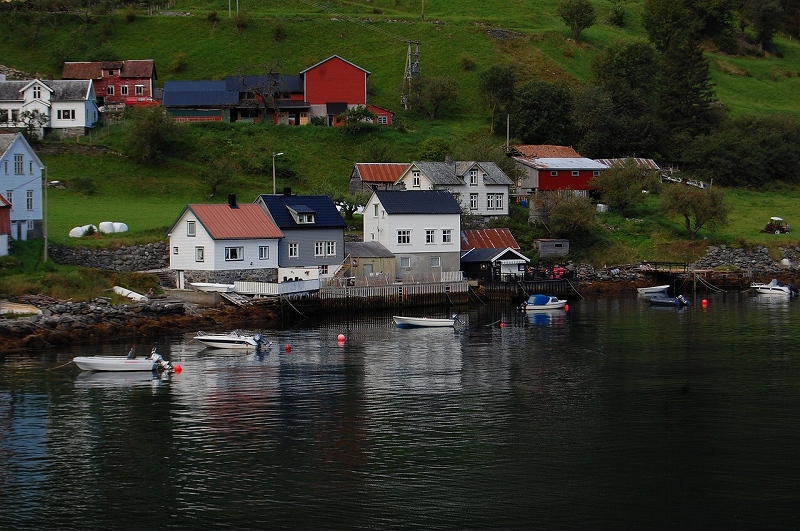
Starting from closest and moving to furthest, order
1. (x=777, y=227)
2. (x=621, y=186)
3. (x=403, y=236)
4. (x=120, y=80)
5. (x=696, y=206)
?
1. (x=403, y=236)
2. (x=696, y=206)
3. (x=777, y=227)
4. (x=621, y=186)
5. (x=120, y=80)

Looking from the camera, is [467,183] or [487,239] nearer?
[487,239]

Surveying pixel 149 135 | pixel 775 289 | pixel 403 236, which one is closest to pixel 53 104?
pixel 149 135

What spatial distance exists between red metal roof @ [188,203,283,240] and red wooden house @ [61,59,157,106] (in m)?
43.7

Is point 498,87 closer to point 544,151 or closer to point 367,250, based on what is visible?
point 544,151

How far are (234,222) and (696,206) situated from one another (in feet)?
128

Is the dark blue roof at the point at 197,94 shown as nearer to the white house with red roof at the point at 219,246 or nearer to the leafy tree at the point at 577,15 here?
the white house with red roof at the point at 219,246

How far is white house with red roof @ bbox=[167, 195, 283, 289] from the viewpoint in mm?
65000

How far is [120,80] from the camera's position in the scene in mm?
107875

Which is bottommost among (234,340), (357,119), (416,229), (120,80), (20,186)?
(234,340)

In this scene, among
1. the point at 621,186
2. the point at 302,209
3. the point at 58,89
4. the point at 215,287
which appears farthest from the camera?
the point at 58,89

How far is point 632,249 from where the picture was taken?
8425cm

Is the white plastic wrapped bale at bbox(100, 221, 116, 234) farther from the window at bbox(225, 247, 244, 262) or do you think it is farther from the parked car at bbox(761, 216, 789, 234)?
the parked car at bbox(761, 216, 789, 234)

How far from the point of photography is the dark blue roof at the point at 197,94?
102 meters

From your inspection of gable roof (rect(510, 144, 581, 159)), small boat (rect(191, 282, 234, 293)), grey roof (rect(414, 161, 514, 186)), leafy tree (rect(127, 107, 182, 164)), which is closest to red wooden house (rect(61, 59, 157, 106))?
leafy tree (rect(127, 107, 182, 164))
